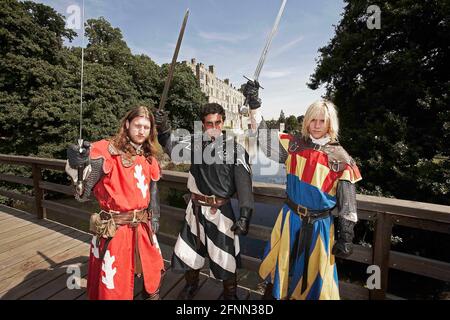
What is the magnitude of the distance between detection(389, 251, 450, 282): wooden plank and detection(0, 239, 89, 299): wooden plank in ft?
12.5

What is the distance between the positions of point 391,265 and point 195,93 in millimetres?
25615

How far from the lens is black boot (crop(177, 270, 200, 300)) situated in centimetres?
276

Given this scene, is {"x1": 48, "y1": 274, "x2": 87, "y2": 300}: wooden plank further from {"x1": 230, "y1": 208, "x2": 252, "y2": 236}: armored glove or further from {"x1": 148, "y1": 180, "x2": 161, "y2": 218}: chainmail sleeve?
{"x1": 230, "y1": 208, "x2": 252, "y2": 236}: armored glove

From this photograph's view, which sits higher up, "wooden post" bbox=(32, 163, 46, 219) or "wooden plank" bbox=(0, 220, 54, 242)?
"wooden post" bbox=(32, 163, 46, 219)

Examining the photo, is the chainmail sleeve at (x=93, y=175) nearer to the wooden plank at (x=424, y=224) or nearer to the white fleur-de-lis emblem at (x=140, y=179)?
the white fleur-de-lis emblem at (x=140, y=179)

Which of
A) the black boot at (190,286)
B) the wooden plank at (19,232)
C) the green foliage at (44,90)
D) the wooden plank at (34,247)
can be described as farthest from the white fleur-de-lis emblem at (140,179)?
the green foliage at (44,90)

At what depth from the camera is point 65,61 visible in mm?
16578

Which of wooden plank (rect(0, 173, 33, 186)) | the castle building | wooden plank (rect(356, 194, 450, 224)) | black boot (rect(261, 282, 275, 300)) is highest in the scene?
the castle building

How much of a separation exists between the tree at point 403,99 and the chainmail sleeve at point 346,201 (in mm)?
6623

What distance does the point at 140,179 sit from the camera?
2254 mm

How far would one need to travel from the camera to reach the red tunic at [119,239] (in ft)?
6.81

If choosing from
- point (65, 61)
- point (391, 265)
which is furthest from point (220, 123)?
point (65, 61)

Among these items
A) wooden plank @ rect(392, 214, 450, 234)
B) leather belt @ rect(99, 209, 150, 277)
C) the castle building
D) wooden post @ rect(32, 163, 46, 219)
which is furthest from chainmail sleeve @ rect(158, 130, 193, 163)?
the castle building

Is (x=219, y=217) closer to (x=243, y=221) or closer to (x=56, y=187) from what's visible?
(x=243, y=221)
